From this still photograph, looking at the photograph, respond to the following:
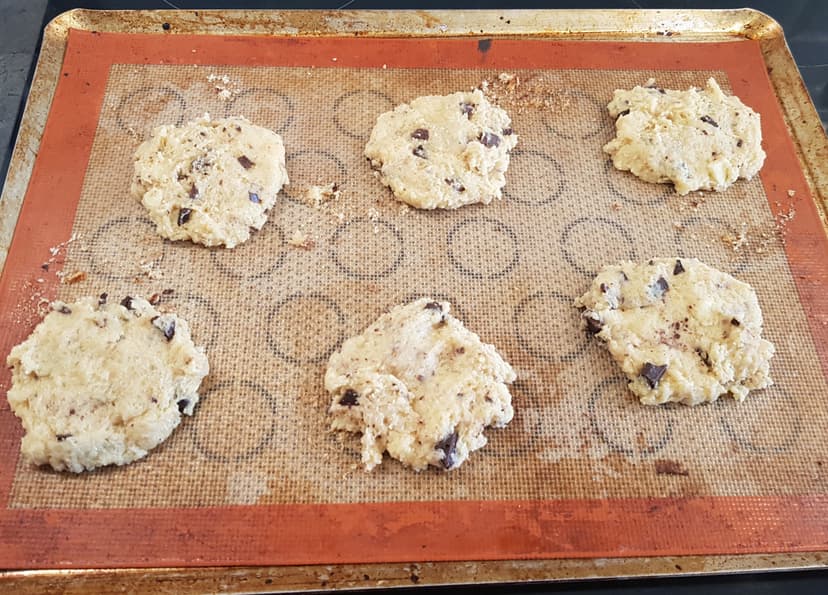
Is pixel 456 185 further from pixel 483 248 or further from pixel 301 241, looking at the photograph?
pixel 301 241

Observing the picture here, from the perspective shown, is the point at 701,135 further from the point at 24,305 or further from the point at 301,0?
the point at 24,305

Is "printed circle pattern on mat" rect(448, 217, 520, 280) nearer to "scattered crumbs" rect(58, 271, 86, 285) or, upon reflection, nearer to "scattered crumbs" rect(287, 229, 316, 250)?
"scattered crumbs" rect(287, 229, 316, 250)

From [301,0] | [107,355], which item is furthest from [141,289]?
[301,0]

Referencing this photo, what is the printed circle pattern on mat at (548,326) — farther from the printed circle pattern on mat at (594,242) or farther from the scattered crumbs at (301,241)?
the scattered crumbs at (301,241)

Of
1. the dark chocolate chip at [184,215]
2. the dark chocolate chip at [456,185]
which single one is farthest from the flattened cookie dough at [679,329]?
the dark chocolate chip at [184,215]

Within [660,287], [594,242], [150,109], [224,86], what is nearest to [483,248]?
[594,242]

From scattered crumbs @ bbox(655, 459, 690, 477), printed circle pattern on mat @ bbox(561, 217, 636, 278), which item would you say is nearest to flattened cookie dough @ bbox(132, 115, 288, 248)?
printed circle pattern on mat @ bbox(561, 217, 636, 278)

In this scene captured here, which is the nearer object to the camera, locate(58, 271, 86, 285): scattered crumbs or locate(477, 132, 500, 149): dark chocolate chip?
locate(58, 271, 86, 285): scattered crumbs
